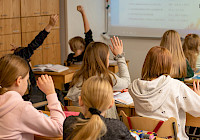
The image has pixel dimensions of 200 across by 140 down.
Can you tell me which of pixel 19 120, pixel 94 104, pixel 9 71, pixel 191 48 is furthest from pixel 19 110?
pixel 191 48

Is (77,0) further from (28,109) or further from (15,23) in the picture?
(28,109)

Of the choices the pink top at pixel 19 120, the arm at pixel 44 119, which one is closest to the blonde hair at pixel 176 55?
the arm at pixel 44 119

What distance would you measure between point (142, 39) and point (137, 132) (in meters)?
5.19

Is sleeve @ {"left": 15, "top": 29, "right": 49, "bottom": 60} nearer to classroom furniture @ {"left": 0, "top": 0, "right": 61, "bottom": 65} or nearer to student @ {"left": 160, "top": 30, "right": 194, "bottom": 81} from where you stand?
student @ {"left": 160, "top": 30, "right": 194, "bottom": 81}

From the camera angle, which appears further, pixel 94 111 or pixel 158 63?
pixel 158 63

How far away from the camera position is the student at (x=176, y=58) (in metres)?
3.91

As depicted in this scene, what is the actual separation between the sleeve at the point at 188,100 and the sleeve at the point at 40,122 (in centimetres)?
104

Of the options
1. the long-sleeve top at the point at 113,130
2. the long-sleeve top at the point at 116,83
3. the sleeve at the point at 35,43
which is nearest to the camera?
the long-sleeve top at the point at 113,130

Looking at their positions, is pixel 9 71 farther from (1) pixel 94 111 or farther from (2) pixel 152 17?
(2) pixel 152 17

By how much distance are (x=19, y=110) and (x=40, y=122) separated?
14cm

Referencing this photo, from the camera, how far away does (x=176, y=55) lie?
400 cm

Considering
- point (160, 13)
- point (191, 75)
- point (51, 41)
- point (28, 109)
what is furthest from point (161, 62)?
point (160, 13)

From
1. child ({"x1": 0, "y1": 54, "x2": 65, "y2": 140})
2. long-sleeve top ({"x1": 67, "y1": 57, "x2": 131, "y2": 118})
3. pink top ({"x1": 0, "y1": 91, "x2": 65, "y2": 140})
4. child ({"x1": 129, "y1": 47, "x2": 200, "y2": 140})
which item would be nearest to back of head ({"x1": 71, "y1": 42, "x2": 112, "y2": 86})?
long-sleeve top ({"x1": 67, "y1": 57, "x2": 131, "y2": 118})

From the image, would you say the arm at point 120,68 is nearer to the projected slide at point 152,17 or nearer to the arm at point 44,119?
the arm at point 44,119
